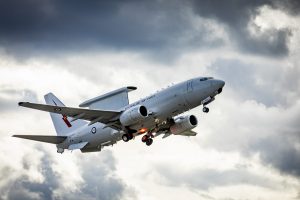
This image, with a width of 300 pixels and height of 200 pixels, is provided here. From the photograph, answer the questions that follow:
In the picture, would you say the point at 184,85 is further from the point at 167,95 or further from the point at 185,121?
the point at 185,121

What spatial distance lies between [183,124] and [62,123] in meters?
17.3

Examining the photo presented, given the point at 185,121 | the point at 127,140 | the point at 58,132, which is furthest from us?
the point at 58,132

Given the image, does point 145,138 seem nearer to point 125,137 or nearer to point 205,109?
point 125,137

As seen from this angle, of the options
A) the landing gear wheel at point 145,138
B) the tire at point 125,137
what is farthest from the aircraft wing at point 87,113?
the landing gear wheel at point 145,138

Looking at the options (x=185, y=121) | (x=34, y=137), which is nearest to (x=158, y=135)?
(x=185, y=121)

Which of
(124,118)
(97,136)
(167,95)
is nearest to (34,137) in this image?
(97,136)

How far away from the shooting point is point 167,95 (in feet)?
225

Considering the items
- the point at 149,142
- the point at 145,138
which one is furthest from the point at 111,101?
the point at 149,142

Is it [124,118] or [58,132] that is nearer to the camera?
[124,118]

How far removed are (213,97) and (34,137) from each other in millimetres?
21913

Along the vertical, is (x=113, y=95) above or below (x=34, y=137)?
above

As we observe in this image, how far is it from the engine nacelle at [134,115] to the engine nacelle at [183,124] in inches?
390

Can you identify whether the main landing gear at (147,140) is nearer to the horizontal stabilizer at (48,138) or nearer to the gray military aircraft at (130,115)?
the gray military aircraft at (130,115)

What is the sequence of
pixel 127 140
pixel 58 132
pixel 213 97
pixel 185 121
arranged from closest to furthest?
pixel 213 97
pixel 127 140
pixel 185 121
pixel 58 132
